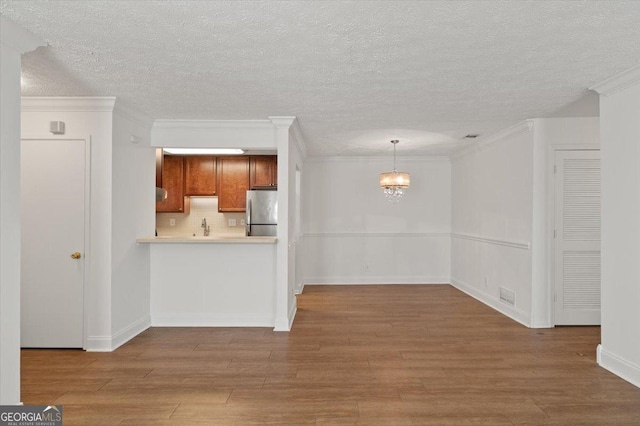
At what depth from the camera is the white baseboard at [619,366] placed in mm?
3154

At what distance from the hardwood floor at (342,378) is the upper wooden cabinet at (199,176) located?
10.4 feet

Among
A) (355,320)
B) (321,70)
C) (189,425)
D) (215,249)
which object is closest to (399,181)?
(355,320)

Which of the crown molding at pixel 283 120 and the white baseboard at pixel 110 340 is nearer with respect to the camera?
the white baseboard at pixel 110 340

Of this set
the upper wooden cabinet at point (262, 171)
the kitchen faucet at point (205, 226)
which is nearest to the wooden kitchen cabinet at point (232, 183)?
the upper wooden cabinet at point (262, 171)

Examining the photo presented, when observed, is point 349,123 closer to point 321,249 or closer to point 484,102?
point 484,102

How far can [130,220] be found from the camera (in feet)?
14.5

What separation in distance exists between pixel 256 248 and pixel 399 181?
2.49m

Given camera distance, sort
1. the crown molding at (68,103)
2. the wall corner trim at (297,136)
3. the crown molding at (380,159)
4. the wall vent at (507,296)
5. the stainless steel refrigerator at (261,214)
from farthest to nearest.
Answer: the crown molding at (380,159)
the stainless steel refrigerator at (261,214)
the wall vent at (507,296)
the wall corner trim at (297,136)
the crown molding at (68,103)

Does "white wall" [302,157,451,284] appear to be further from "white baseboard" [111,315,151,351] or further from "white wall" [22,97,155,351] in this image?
"white wall" [22,97,155,351]

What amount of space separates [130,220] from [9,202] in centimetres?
195

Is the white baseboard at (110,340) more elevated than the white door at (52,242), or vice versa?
the white door at (52,242)

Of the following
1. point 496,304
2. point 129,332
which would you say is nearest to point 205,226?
point 129,332

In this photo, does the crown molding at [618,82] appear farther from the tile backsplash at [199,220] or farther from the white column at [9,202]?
the tile backsplash at [199,220]

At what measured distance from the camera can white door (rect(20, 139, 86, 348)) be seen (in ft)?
13.0
